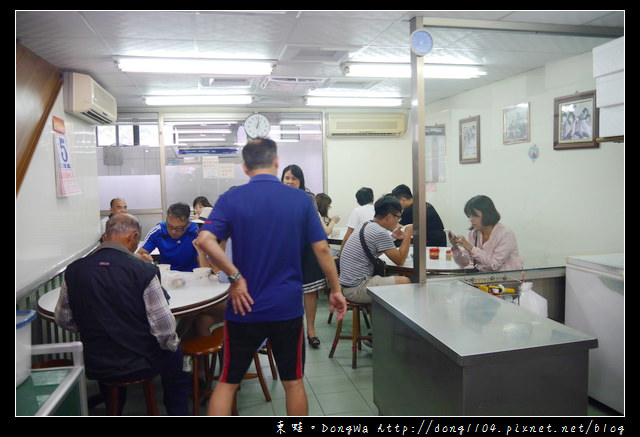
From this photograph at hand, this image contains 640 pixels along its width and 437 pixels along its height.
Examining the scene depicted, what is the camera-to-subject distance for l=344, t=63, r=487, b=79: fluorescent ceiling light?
4.12 m

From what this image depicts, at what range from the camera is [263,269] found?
2096 millimetres

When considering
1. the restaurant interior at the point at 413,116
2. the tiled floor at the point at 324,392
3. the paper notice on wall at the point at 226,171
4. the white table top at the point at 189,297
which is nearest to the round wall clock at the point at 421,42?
the restaurant interior at the point at 413,116

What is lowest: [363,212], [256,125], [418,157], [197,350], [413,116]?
[197,350]

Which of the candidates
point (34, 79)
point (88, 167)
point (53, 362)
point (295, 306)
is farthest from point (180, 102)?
point (295, 306)

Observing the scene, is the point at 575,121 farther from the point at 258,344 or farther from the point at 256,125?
the point at 256,125

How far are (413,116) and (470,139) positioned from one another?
109 cm

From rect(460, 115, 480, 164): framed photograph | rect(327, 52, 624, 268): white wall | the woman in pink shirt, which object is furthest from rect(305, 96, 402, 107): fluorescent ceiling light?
the woman in pink shirt

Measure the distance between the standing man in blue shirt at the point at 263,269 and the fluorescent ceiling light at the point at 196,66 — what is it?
2.23 m

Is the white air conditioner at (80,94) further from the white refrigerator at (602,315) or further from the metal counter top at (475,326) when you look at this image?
the white refrigerator at (602,315)

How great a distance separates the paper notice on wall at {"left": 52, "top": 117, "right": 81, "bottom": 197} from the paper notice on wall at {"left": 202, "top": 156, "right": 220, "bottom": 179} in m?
2.41

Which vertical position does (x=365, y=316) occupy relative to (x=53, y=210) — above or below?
below

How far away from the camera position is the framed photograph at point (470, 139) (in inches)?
145

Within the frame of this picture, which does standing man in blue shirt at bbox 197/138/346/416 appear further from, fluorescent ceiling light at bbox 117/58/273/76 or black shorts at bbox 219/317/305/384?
fluorescent ceiling light at bbox 117/58/273/76

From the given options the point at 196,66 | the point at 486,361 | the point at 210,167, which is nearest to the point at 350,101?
the point at 210,167
